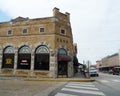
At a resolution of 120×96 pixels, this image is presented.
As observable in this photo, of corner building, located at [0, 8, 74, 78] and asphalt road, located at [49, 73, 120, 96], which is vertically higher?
corner building, located at [0, 8, 74, 78]

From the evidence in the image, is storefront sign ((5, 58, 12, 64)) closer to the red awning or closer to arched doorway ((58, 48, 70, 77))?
arched doorway ((58, 48, 70, 77))

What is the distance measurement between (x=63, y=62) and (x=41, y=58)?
11.1ft

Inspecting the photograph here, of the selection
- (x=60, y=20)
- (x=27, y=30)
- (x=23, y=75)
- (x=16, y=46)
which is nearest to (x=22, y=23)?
(x=27, y=30)

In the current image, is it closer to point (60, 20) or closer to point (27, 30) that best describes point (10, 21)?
point (27, 30)

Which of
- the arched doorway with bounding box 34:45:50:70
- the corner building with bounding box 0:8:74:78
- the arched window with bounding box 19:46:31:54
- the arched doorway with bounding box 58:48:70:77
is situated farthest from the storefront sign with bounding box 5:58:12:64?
the arched doorway with bounding box 58:48:70:77

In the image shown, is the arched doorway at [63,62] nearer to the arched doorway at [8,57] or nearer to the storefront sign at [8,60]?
the arched doorway at [8,57]

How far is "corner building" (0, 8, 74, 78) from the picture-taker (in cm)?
3244

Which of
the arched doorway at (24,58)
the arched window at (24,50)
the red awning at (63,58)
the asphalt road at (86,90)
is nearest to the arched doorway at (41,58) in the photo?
the arched doorway at (24,58)

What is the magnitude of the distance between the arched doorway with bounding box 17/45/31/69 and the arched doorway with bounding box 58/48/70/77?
4692 mm

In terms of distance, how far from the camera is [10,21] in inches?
1423

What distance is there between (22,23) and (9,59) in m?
6.05

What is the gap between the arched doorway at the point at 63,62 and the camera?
3247 cm

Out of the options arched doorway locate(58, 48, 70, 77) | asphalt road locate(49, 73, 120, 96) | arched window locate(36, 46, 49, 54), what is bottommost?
asphalt road locate(49, 73, 120, 96)

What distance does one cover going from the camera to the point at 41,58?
32.9m
